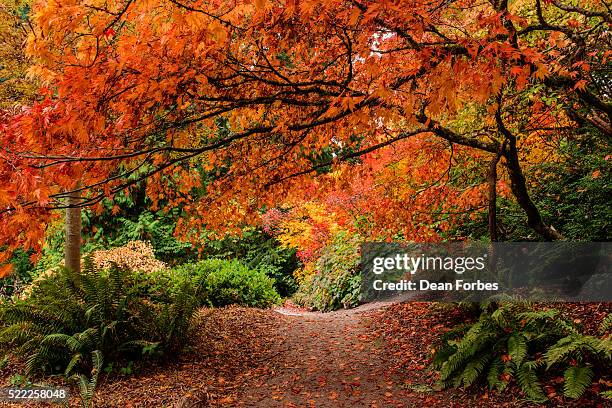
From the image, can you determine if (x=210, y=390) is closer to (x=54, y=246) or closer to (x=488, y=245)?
(x=488, y=245)

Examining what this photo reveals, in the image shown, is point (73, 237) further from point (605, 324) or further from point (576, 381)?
point (605, 324)

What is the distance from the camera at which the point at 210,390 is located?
5434mm

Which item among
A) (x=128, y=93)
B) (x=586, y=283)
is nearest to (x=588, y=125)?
(x=586, y=283)

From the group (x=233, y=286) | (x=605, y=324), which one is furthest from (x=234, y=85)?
(x=233, y=286)

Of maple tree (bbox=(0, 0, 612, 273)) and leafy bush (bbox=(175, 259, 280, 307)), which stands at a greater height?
maple tree (bbox=(0, 0, 612, 273))

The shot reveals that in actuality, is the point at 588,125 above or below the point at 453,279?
above

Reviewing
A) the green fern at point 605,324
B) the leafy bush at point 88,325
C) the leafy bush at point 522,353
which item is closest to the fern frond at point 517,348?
the leafy bush at point 522,353

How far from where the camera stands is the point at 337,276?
11633mm

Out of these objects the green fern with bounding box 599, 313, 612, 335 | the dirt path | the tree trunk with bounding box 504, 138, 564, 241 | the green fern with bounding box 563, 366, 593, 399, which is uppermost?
the tree trunk with bounding box 504, 138, 564, 241

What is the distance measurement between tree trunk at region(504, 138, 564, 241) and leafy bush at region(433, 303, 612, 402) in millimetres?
954

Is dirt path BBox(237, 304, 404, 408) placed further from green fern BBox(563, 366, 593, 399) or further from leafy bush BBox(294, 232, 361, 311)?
leafy bush BBox(294, 232, 361, 311)

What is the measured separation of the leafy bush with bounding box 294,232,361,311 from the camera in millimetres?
11335

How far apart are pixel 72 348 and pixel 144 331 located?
34.4 inches

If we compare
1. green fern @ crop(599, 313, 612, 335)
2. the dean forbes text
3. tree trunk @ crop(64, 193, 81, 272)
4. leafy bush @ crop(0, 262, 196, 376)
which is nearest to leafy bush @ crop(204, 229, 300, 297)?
the dean forbes text
